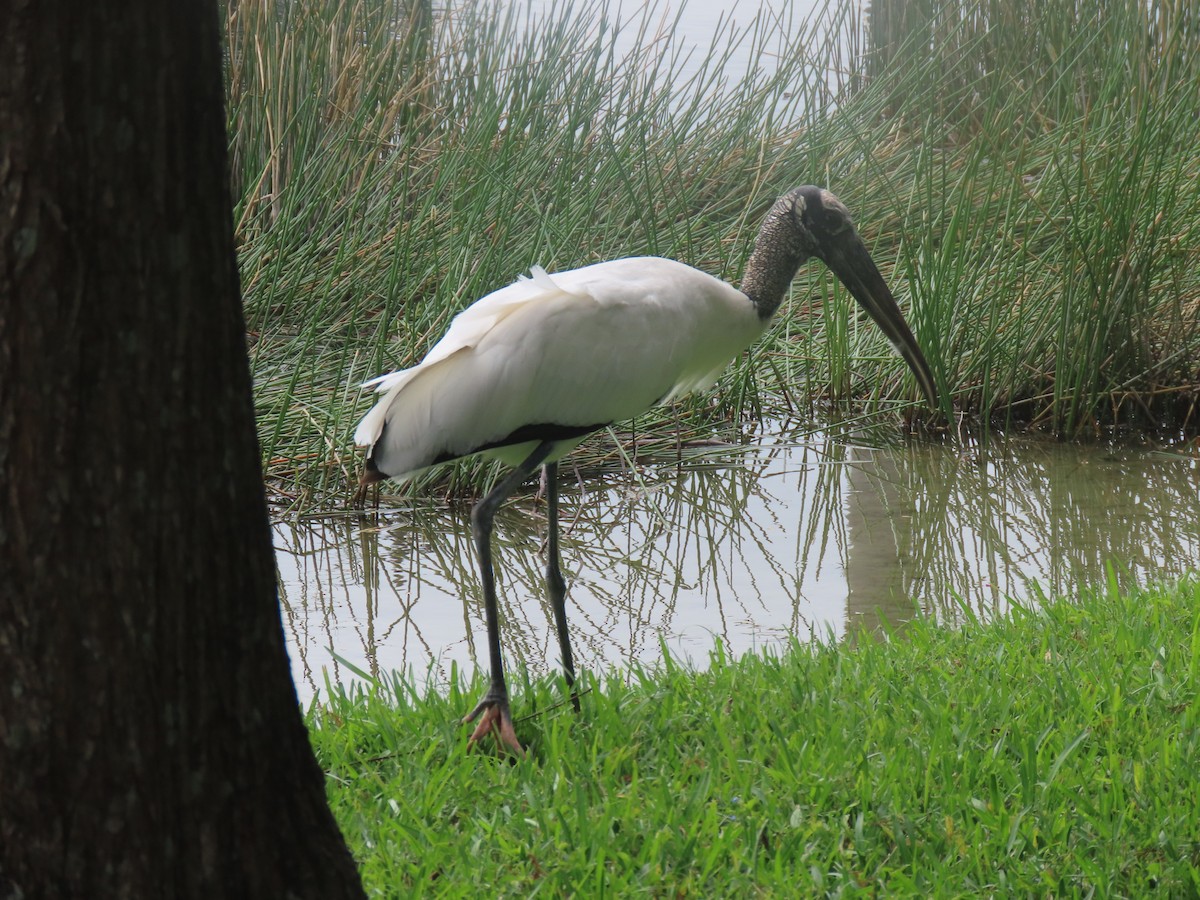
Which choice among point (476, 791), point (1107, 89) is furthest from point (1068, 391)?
point (476, 791)

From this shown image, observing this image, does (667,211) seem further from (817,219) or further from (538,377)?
(538,377)

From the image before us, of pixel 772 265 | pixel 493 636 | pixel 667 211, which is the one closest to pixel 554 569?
pixel 493 636

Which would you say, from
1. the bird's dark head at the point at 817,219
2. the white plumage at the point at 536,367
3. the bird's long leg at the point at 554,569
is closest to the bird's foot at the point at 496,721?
the bird's long leg at the point at 554,569

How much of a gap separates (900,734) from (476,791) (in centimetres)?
92

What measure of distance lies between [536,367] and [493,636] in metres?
0.68

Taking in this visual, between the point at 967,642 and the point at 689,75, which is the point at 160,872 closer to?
the point at 967,642

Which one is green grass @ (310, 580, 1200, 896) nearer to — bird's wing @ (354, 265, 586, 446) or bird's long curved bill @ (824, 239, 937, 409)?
bird's wing @ (354, 265, 586, 446)

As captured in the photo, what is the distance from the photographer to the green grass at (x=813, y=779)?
251 centimetres

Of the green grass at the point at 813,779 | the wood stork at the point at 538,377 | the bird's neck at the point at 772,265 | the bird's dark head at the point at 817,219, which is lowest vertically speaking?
the green grass at the point at 813,779

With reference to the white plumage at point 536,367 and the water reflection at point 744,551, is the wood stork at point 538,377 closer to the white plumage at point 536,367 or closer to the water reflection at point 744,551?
the white plumage at point 536,367

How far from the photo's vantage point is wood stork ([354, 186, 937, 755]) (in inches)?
139

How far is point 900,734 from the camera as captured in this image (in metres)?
3.08

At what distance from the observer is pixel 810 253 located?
454cm

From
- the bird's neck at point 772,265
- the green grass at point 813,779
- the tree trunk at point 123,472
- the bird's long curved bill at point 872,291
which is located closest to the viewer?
the tree trunk at point 123,472
